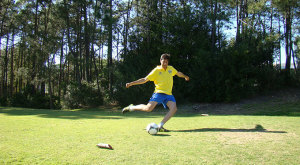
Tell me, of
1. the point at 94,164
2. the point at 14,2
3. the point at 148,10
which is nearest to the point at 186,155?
the point at 94,164

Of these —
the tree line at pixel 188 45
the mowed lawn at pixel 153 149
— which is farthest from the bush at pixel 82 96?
the mowed lawn at pixel 153 149

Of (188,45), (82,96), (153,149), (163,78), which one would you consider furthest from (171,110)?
(82,96)

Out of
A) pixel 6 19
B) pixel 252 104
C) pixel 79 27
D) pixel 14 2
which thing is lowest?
pixel 252 104

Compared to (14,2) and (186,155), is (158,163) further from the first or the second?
(14,2)

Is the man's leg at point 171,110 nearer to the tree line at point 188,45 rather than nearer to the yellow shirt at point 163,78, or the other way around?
the yellow shirt at point 163,78

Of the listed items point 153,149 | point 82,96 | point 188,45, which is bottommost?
point 153,149

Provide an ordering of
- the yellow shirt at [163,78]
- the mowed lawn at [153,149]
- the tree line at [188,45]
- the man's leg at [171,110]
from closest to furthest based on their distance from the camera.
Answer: the mowed lawn at [153,149] → the man's leg at [171,110] → the yellow shirt at [163,78] → the tree line at [188,45]

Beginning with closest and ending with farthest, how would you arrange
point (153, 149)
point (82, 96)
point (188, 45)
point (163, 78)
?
point (153, 149), point (163, 78), point (188, 45), point (82, 96)

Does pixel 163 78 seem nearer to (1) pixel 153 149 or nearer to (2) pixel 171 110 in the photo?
(2) pixel 171 110

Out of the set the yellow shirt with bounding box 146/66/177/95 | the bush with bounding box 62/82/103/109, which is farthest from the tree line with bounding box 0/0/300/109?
the yellow shirt with bounding box 146/66/177/95

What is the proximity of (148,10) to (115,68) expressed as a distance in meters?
6.91

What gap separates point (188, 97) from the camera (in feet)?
67.3

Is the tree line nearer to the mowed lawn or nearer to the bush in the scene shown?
the bush

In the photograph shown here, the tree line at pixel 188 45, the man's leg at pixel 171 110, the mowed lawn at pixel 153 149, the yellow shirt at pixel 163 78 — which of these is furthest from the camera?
the tree line at pixel 188 45
